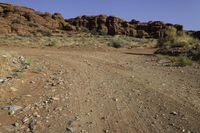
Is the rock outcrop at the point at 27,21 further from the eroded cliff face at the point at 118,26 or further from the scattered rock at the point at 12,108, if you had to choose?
the scattered rock at the point at 12,108

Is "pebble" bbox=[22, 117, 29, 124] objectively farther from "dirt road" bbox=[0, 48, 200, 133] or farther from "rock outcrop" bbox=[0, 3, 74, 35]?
"rock outcrop" bbox=[0, 3, 74, 35]

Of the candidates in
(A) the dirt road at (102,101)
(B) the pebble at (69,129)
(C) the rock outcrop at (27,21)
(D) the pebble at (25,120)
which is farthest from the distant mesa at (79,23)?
(B) the pebble at (69,129)

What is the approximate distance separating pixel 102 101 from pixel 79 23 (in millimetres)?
67051

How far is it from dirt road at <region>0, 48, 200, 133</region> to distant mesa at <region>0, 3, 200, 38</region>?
161ft

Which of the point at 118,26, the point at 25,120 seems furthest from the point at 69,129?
the point at 118,26

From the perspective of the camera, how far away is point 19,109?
292 inches

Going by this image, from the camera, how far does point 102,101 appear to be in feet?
26.4

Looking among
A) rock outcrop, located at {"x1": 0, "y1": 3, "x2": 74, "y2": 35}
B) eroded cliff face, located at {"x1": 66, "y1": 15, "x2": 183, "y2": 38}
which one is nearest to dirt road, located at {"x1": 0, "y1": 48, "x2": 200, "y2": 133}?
rock outcrop, located at {"x1": 0, "y1": 3, "x2": 74, "y2": 35}

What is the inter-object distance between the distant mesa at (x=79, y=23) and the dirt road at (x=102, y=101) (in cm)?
4921

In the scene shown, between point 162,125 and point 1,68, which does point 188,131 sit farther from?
point 1,68

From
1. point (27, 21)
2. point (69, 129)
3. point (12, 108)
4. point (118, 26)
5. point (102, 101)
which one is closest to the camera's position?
point (69, 129)

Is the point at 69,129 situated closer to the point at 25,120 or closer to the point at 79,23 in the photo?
the point at 25,120

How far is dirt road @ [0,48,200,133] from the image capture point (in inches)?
253

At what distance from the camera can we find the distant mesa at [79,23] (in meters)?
63.7
